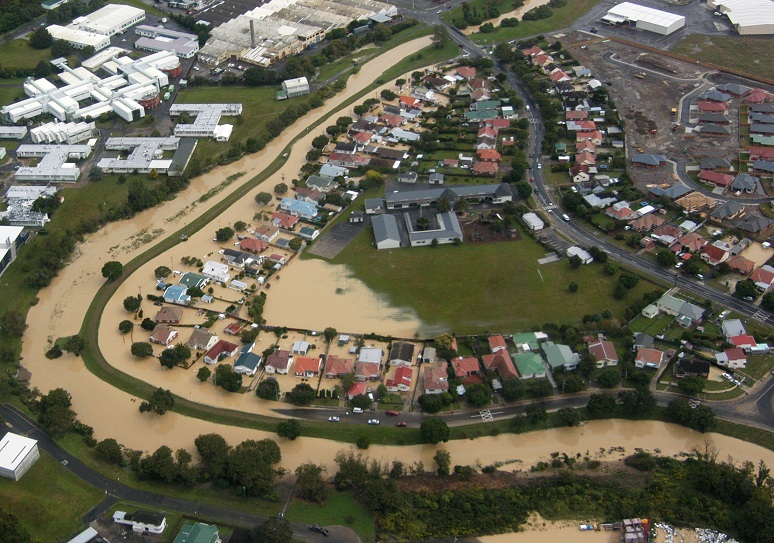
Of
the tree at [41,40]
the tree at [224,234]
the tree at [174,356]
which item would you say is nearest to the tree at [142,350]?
the tree at [174,356]

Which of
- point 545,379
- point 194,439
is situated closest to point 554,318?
point 545,379

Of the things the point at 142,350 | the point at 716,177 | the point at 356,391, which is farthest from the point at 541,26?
the point at 142,350

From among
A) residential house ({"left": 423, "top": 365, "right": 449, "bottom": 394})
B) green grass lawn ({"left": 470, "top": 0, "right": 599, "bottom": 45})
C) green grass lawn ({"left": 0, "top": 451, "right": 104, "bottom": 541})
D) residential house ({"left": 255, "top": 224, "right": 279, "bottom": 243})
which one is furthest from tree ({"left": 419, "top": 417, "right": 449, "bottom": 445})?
green grass lawn ({"left": 470, "top": 0, "right": 599, "bottom": 45})

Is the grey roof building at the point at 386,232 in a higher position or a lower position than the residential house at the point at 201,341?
higher

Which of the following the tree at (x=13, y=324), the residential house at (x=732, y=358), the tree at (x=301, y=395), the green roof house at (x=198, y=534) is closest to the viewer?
the green roof house at (x=198, y=534)

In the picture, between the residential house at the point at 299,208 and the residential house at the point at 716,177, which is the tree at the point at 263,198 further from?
the residential house at the point at 716,177
